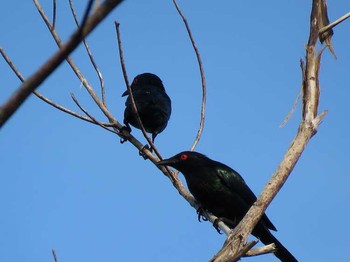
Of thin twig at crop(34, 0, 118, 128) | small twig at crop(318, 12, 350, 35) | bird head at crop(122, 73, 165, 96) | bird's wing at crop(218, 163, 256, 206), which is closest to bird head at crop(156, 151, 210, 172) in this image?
bird's wing at crop(218, 163, 256, 206)

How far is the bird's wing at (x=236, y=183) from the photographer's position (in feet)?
19.6

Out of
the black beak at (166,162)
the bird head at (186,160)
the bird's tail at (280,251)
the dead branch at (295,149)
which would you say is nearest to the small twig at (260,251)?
the dead branch at (295,149)

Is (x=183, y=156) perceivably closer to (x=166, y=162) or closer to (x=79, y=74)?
(x=166, y=162)

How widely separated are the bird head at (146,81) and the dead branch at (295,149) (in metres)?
4.22

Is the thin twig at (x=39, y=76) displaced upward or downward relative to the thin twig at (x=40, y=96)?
downward

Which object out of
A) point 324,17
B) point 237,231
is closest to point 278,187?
point 237,231

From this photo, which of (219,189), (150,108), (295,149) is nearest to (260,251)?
(295,149)

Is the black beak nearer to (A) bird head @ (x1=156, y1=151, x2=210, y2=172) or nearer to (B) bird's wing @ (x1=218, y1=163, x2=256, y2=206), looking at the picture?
(A) bird head @ (x1=156, y1=151, x2=210, y2=172)

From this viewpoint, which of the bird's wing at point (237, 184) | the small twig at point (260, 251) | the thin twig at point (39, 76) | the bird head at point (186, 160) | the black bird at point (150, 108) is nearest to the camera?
the thin twig at point (39, 76)

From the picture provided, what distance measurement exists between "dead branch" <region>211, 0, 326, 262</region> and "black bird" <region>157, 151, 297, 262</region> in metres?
1.84

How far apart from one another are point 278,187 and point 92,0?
8.92 feet

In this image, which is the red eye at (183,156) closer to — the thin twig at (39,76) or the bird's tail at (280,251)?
the bird's tail at (280,251)

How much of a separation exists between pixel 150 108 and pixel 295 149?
148 inches

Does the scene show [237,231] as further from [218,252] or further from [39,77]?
[39,77]
